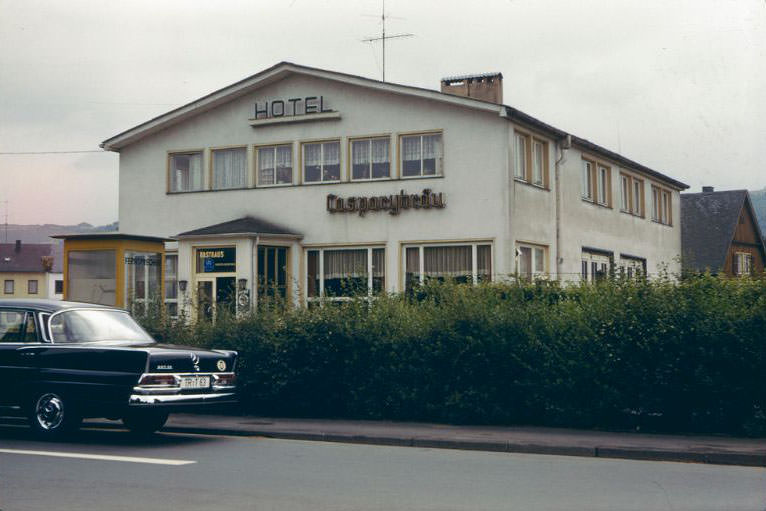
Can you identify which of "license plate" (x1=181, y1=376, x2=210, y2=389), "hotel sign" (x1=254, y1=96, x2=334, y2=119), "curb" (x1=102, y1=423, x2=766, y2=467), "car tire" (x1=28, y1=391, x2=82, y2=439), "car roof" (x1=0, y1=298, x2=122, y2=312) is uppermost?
"hotel sign" (x1=254, y1=96, x2=334, y2=119)

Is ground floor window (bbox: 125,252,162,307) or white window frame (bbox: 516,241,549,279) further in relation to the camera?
white window frame (bbox: 516,241,549,279)

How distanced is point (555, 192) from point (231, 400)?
18786 millimetres

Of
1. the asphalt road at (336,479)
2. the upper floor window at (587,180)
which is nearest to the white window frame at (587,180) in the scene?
the upper floor window at (587,180)

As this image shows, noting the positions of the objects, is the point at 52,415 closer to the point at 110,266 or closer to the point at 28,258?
the point at 110,266

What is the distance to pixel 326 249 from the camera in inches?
1140

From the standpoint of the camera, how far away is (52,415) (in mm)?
12781

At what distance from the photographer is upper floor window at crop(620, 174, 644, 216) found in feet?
120

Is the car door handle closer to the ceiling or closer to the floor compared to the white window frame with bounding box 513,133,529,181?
closer to the floor

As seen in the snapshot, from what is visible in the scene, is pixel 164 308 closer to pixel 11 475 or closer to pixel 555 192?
pixel 11 475

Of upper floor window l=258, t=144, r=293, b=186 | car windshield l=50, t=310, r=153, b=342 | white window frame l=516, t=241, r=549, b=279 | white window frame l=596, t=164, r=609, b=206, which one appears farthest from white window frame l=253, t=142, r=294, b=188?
car windshield l=50, t=310, r=153, b=342

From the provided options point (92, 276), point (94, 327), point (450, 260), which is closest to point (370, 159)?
point (450, 260)

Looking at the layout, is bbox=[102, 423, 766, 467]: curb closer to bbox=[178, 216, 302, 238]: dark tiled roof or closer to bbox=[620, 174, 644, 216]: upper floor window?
bbox=[178, 216, 302, 238]: dark tiled roof

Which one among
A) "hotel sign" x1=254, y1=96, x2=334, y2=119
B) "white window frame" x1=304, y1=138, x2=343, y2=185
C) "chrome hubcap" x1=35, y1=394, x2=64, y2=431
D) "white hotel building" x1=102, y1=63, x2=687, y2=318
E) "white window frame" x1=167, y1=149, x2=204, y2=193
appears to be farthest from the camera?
"white window frame" x1=167, y1=149, x2=204, y2=193

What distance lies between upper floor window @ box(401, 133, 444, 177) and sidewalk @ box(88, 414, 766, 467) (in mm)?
13579
